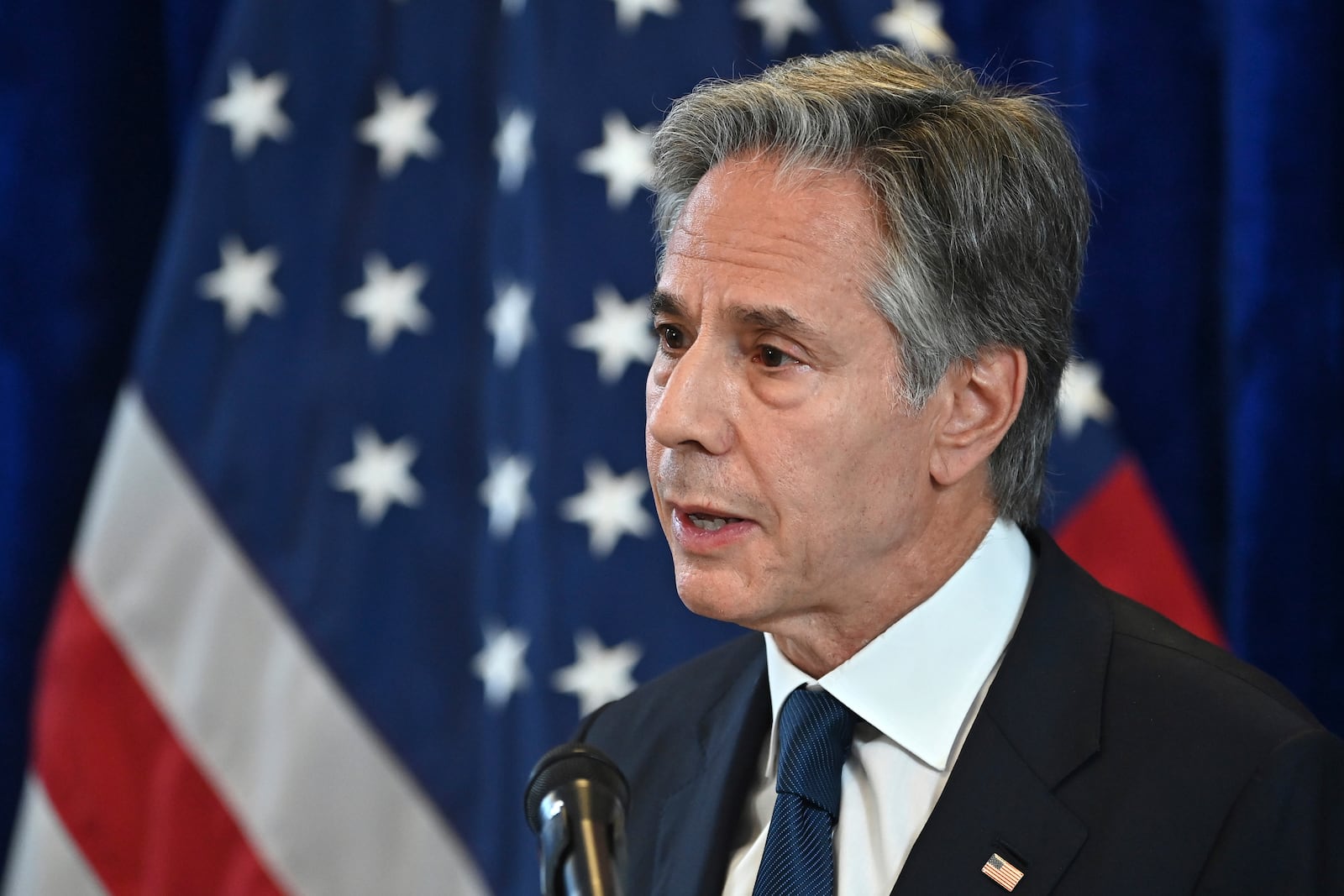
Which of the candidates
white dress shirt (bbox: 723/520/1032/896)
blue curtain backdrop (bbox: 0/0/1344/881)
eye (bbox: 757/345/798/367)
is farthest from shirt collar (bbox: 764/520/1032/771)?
blue curtain backdrop (bbox: 0/0/1344/881)

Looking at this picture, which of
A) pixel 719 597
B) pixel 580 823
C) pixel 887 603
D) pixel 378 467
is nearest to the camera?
pixel 580 823

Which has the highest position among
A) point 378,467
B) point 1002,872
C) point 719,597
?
point 378,467

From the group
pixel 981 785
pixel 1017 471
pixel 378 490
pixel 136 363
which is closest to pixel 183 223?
pixel 136 363

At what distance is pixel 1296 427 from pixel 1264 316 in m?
0.21

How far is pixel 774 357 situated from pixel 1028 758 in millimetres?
476

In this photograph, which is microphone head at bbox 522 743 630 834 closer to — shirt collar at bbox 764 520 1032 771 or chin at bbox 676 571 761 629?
chin at bbox 676 571 761 629

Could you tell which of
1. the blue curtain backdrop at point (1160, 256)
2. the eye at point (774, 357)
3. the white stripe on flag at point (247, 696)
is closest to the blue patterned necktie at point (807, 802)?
the eye at point (774, 357)

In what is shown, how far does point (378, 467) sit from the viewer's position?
9.54ft

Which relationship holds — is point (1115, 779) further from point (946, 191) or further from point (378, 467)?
point (378, 467)

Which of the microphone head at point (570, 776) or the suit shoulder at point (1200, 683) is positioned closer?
the microphone head at point (570, 776)

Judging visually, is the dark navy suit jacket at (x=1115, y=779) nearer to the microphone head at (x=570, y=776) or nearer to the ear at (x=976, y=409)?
the ear at (x=976, y=409)

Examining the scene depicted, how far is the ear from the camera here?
156cm

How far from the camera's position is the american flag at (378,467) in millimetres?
2793

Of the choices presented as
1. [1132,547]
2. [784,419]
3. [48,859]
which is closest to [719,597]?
[784,419]
